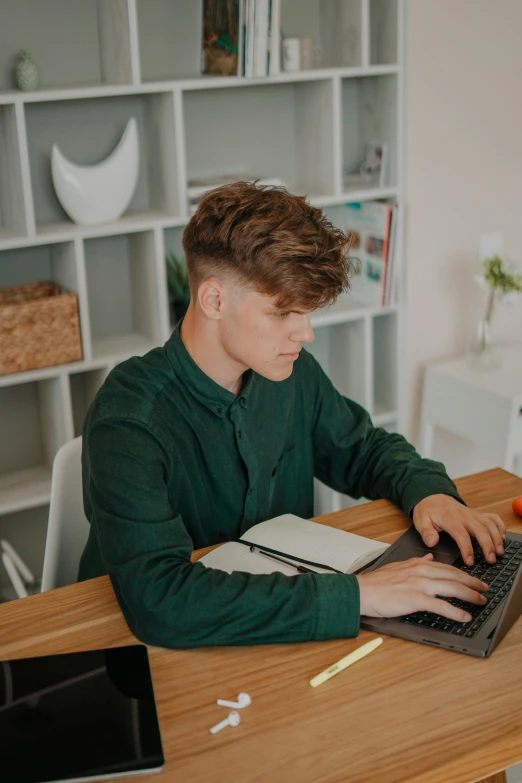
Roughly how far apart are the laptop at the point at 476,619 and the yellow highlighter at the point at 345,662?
1.7 inches

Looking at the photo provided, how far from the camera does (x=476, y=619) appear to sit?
1302 mm

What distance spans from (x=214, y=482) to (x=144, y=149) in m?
1.43

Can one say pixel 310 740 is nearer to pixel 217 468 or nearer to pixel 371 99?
pixel 217 468

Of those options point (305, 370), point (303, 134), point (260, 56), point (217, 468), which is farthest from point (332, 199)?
point (217, 468)

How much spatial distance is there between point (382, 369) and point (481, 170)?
72cm

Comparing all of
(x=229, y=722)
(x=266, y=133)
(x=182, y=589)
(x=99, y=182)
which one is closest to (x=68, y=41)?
(x=99, y=182)

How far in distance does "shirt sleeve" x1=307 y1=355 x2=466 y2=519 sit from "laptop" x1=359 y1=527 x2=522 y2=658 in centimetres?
32

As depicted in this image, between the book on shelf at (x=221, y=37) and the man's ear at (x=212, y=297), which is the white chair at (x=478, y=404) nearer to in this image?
the book on shelf at (x=221, y=37)

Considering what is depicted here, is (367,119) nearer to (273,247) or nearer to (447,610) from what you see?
(273,247)

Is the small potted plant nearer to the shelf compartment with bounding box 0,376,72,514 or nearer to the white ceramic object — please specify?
the white ceramic object

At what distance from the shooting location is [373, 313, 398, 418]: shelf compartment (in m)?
3.11

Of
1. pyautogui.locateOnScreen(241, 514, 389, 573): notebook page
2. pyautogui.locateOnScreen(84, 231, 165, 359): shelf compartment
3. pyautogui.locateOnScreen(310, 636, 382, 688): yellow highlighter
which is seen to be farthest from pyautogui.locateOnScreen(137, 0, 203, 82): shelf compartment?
pyautogui.locateOnScreen(310, 636, 382, 688): yellow highlighter

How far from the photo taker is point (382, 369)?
320 cm

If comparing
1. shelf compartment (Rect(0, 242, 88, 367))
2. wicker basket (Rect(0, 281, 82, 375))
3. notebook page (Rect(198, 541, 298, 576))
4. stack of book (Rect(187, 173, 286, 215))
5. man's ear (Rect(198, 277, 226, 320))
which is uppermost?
stack of book (Rect(187, 173, 286, 215))
